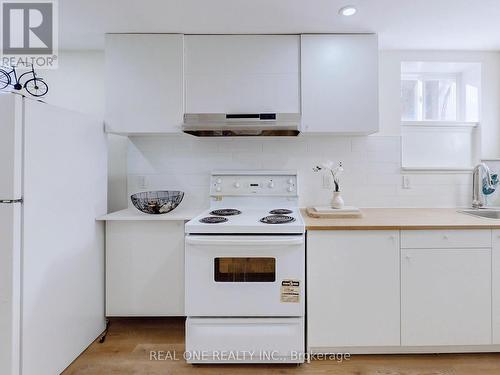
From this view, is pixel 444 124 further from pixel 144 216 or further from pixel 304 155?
pixel 144 216

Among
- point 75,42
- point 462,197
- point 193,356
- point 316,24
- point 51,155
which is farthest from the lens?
point 462,197

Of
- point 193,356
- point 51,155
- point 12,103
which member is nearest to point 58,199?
point 51,155

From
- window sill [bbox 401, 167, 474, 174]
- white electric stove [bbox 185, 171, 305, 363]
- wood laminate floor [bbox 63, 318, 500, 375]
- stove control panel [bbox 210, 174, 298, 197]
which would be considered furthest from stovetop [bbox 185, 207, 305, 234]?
window sill [bbox 401, 167, 474, 174]

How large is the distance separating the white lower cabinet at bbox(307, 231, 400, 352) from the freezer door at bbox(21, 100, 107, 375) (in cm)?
146

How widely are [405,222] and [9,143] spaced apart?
89.1 inches

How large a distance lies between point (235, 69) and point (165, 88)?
0.53 metres

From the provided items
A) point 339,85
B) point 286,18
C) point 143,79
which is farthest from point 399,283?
point 143,79

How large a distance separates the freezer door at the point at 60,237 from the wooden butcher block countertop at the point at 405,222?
57.8 inches

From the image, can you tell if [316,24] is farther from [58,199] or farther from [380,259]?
[58,199]

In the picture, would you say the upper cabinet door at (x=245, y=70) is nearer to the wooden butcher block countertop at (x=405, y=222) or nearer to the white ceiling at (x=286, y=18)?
the white ceiling at (x=286, y=18)

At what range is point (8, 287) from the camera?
1.43 m

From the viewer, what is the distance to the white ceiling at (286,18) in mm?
1813

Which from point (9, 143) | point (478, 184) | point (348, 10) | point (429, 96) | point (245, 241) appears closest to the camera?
point (9, 143)

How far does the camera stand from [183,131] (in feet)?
7.06
